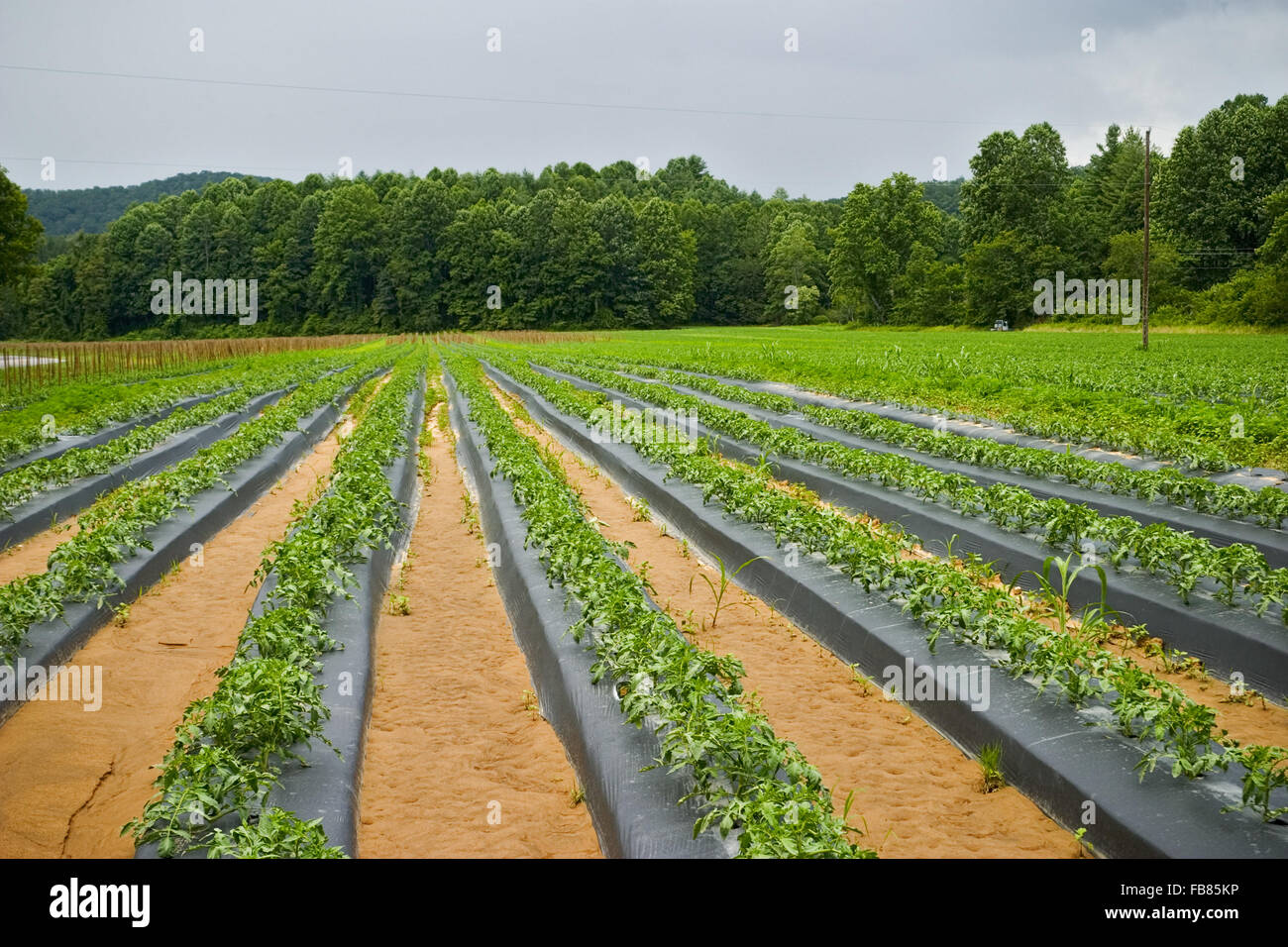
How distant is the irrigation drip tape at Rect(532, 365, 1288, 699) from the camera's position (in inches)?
236

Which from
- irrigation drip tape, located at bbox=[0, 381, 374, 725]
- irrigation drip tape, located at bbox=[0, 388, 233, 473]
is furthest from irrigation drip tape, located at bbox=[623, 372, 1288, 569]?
irrigation drip tape, located at bbox=[0, 388, 233, 473]

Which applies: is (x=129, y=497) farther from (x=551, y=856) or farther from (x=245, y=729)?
(x=551, y=856)

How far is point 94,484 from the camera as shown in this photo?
12.3 m

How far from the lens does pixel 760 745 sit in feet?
14.1

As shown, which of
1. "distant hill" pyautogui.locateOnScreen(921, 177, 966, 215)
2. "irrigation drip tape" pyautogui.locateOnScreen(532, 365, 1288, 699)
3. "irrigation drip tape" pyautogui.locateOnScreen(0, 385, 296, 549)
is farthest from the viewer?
"distant hill" pyautogui.locateOnScreen(921, 177, 966, 215)

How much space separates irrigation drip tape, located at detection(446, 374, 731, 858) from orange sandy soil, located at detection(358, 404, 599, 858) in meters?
0.12

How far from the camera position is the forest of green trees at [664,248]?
193 ft

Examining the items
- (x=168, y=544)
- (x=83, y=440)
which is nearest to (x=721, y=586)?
(x=168, y=544)

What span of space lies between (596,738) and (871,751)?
1.62m

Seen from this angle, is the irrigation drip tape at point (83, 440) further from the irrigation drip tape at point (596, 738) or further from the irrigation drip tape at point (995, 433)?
the irrigation drip tape at point (995, 433)

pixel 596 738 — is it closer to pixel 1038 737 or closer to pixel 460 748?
pixel 460 748

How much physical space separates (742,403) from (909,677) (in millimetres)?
14006

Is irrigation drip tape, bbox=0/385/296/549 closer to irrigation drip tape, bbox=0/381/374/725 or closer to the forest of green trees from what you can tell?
irrigation drip tape, bbox=0/381/374/725

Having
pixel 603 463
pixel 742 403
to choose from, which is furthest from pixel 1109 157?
pixel 603 463
